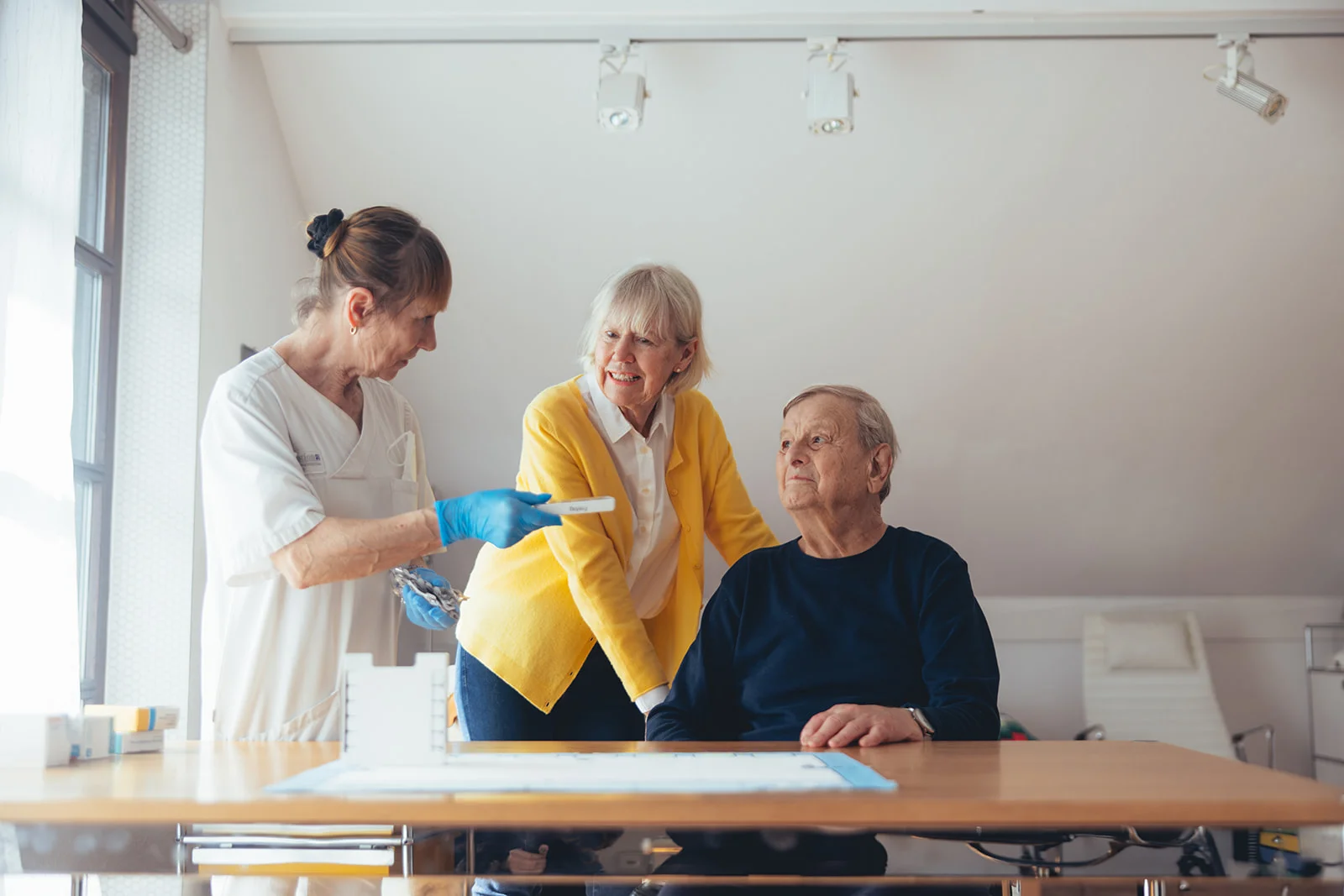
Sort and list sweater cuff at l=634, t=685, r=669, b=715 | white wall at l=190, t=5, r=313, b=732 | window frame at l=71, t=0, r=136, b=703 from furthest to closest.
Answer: white wall at l=190, t=5, r=313, b=732 → window frame at l=71, t=0, r=136, b=703 → sweater cuff at l=634, t=685, r=669, b=715

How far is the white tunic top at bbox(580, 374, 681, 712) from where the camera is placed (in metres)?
1.99

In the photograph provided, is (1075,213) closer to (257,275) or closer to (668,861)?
(257,275)

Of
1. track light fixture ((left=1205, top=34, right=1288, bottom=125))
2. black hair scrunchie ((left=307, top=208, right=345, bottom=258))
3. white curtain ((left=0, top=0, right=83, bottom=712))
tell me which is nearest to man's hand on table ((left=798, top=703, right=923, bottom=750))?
black hair scrunchie ((left=307, top=208, right=345, bottom=258))

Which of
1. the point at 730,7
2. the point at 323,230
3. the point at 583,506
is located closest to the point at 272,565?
the point at 583,506

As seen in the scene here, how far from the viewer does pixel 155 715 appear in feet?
4.65

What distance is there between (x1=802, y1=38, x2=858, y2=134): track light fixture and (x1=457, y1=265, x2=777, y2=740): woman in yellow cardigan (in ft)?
4.41

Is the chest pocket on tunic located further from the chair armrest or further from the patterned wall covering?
the chair armrest

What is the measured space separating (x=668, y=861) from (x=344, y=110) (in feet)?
10.1

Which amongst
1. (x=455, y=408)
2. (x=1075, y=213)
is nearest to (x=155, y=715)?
(x=455, y=408)

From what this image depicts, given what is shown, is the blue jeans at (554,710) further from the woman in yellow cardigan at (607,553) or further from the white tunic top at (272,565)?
the white tunic top at (272,565)

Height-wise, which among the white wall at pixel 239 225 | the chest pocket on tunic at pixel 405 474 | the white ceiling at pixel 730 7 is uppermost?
the white ceiling at pixel 730 7

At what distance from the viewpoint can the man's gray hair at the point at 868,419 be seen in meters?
1.88

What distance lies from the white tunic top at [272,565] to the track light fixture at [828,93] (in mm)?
1888

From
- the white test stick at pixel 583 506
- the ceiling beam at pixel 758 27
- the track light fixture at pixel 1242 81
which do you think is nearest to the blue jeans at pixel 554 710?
the white test stick at pixel 583 506
